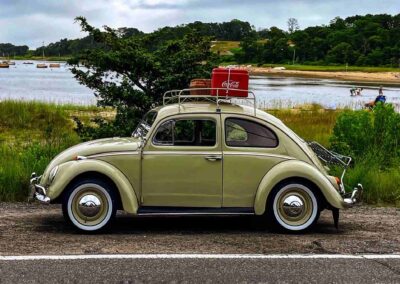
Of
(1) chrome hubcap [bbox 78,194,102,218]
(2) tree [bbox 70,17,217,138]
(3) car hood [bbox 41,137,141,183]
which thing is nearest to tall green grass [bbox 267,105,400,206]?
(2) tree [bbox 70,17,217,138]

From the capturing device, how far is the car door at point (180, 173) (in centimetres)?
670

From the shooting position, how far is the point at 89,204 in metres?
6.63

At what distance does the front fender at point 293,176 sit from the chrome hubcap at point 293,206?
0.80 feet

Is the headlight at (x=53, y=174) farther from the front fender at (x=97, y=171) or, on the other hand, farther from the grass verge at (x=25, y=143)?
the grass verge at (x=25, y=143)

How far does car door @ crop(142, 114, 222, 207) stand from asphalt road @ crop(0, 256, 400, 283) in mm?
1146

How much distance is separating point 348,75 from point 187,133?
106m

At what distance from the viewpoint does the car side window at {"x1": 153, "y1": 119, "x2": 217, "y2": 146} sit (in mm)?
6883

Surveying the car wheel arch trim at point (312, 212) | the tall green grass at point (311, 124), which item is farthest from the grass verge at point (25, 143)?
the tall green grass at point (311, 124)

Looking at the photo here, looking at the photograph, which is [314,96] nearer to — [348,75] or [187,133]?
[187,133]

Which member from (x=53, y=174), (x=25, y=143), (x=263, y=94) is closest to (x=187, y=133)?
(x=53, y=174)

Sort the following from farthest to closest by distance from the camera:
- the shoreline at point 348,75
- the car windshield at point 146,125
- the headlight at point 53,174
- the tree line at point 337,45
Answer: the tree line at point 337,45, the shoreline at point 348,75, the car windshield at point 146,125, the headlight at point 53,174

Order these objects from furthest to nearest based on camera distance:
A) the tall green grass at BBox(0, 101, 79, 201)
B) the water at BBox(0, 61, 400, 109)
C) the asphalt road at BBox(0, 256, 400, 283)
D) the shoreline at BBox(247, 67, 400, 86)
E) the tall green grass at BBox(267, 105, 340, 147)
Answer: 1. the shoreline at BBox(247, 67, 400, 86)
2. the water at BBox(0, 61, 400, 109)
3. the tall green grass at BBox(267, 105, 340, 147)
4. the tall green grass at BBox(0, 101, 79, 201)
5. the asphalt road at BBox(0, 256, 400, 283)

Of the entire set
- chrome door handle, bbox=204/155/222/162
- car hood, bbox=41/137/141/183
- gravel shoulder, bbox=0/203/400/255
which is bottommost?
gravel shoulder, bbox=0/203/400/255

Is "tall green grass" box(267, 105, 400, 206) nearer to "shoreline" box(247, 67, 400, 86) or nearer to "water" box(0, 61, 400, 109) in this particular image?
"water" box(0, 61, 400, 109)
